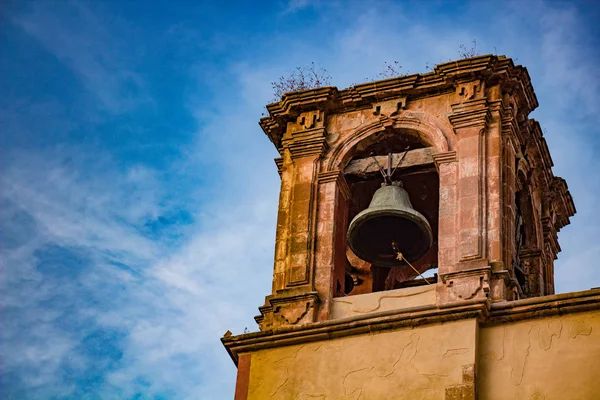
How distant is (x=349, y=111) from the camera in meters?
25.9

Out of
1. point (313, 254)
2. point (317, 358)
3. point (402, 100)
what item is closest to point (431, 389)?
point (317, 358)

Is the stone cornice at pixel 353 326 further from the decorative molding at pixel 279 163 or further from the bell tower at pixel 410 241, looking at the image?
the decorative molding at pixel 279 163

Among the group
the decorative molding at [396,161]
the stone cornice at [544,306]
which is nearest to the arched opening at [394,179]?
the decorative molding at [396,161]

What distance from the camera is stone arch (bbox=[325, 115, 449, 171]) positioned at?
25.2 meters

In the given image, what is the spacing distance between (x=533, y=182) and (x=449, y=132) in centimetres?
209

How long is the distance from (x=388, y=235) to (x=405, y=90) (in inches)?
83.2

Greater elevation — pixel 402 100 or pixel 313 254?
pixel 402 100

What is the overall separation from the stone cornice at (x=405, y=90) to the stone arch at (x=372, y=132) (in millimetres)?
392

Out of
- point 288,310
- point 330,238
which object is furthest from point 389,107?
point 288,310

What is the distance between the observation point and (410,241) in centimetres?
2498

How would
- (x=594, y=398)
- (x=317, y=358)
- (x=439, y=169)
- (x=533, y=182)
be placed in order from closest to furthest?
(x=594, y=398) → (x=317, y=358) → (x=439, y=169) → (x=533, y=182)

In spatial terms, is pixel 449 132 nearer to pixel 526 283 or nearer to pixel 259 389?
pixel 526 283

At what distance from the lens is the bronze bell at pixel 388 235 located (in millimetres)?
24578

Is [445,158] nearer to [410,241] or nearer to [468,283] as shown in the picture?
[410,241]
